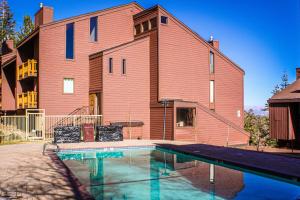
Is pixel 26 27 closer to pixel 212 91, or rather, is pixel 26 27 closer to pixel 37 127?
pixel 37 127

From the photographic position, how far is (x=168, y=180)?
11805mm

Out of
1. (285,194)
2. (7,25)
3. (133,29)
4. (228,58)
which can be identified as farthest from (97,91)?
(7,25)

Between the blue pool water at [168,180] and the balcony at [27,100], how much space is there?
863cm

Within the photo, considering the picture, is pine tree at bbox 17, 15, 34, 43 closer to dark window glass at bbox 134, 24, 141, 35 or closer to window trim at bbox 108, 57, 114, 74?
dark window glass at bbox 134, 24, 141, 35

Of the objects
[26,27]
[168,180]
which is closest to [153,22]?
[168,180]

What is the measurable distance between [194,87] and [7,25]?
38087mm

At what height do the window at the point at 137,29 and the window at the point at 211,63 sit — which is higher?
the window at the point at 137,29

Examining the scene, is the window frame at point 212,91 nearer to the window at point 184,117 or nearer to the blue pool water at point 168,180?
the window at point 184,117

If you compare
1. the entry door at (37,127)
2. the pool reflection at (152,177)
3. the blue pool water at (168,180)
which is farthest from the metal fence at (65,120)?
the blue pool water at (168,180)

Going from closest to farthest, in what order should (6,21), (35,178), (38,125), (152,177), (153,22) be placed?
(35,178) < (152,177) < (38,125) < (153,22) < (6,21)

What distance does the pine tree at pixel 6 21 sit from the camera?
2048 inches

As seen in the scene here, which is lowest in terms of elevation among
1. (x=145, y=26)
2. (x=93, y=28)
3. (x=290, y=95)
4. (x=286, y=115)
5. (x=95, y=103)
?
(x=286, y=115)

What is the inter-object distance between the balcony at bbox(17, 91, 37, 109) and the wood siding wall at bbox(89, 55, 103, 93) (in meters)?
4.25

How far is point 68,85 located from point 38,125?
3731mm
